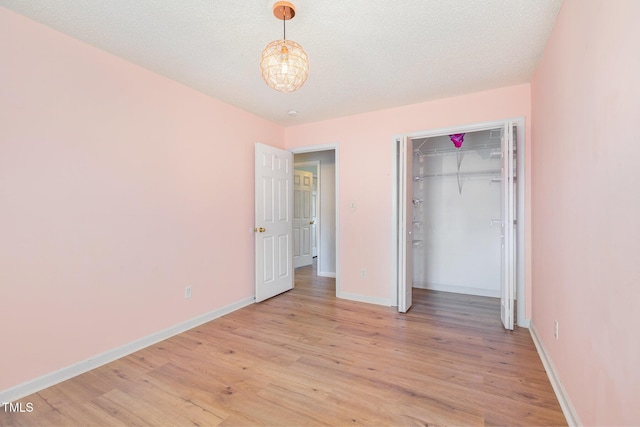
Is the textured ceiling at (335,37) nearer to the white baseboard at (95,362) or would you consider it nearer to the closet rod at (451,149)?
the closet rod at (451,149)

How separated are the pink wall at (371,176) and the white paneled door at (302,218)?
2.16 meters

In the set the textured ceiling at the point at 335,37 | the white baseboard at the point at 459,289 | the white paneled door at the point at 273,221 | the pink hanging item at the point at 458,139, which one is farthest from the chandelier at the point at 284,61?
the white baseboard at the point at 459,289

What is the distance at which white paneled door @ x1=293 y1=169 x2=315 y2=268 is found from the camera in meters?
6.31

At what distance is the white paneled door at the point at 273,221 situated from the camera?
3.88 metres

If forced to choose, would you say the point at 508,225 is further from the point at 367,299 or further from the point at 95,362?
the point at 95,362

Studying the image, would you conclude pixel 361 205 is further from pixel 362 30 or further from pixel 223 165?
pixel 362 30

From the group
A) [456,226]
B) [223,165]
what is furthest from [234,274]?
[456,226]

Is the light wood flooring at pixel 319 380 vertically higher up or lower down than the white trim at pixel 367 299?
lower down

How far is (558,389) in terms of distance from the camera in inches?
74.1

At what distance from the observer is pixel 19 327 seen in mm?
1941

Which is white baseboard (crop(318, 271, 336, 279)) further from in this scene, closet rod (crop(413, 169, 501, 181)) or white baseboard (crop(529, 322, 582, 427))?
white baseboard (crop(529, 322, 582, 427))

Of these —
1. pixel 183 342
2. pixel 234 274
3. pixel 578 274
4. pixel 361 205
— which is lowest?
pixel 183 342

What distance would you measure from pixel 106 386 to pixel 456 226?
4.31m

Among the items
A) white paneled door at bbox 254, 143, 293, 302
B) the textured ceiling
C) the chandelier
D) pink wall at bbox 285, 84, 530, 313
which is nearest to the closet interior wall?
pink wall at bbox 285, 84, 530, 313
